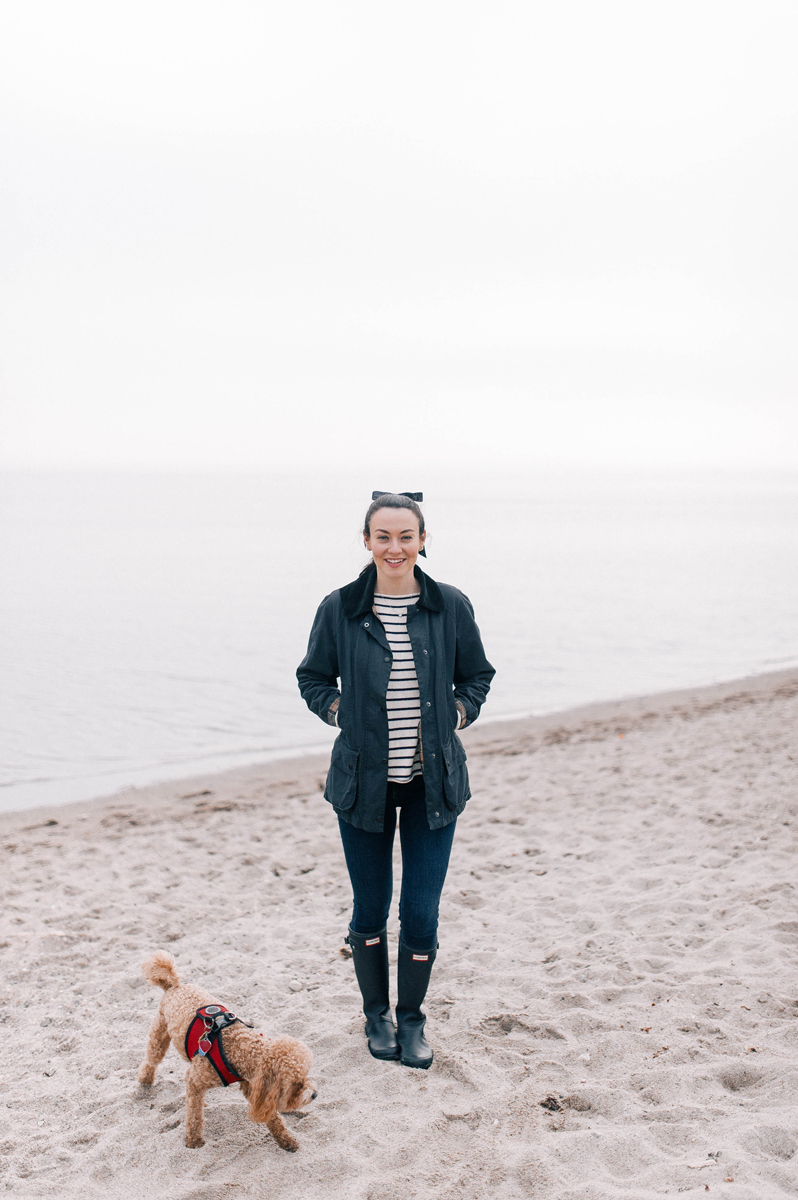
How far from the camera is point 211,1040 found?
262 centimetres

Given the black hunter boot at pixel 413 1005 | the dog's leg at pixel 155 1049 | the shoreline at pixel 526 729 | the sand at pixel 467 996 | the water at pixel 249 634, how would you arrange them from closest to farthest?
1. the sand at pixel 467 996
2. the dog's leg at pixel 155 1049
3. the black hunter boot at pixel 413 1005
4. the shoreline at pixel 526 729
5. the water at pixel 249 634

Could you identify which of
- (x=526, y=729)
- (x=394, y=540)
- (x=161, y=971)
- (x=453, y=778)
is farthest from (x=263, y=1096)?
(x=526, y=729)

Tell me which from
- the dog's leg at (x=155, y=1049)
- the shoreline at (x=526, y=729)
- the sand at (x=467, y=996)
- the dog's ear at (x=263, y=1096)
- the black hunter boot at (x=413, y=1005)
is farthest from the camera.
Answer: the shoreline at (x=526, y=729)

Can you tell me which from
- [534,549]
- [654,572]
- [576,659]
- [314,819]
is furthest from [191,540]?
[314,819]

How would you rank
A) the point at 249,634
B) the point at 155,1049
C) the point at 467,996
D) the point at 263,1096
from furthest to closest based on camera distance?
the point at 249,634 → the point at 467,996 → the point at 155,1049 → the point at 263,1096

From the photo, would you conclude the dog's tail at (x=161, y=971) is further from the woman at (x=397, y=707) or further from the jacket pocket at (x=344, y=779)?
the jacket pocket at (x=344, y=779)

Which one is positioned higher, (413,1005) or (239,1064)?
(239,1064)

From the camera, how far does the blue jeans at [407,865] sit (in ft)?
9.62

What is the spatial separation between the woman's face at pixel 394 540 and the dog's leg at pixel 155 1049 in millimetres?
1809

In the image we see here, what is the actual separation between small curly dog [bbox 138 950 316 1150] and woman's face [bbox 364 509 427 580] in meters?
1.58

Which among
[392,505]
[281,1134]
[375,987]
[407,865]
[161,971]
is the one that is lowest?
[281,1134]

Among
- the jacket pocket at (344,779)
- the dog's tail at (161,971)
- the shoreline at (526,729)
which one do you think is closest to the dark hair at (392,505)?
the jacket pocket at (344,779)

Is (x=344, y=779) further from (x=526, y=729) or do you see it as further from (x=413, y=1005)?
(x=526, y=729)

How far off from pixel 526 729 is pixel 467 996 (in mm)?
6398
